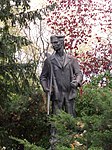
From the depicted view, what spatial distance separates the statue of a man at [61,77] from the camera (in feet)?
20.5

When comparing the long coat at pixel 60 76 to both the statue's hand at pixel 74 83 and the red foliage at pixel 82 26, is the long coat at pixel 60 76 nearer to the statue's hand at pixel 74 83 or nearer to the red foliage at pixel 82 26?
the statue's hand at pixel 74 83

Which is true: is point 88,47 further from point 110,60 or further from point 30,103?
point 30,103

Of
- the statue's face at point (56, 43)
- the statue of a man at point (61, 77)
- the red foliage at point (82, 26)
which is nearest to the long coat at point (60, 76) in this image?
the statue of a man at point (61, 77)

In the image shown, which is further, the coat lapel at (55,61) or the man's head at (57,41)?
the coat lapel at (55,61)

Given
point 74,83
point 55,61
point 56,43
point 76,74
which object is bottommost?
point 74,83

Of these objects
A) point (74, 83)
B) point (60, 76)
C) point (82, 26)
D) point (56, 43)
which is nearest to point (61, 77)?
point (60, 76)

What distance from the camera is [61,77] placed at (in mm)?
6254

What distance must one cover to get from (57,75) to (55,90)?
0.79 ft

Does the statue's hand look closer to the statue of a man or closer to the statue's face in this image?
the statue of a man

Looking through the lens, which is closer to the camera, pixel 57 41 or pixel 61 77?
pixel 57 41

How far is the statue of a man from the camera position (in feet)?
20.5

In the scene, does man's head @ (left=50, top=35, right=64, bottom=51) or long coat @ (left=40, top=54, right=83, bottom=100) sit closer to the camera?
man's head @ (left=50, top=35, right=64, bottom=51)

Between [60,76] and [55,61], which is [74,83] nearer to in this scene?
[60,76]

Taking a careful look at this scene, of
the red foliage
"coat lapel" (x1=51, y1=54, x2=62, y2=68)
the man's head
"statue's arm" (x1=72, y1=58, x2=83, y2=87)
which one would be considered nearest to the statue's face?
the man's head
